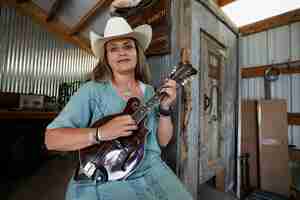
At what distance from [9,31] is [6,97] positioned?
1714 mm

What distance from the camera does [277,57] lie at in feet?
8.16

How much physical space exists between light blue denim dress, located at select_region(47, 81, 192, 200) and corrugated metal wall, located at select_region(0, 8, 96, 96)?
135 inches

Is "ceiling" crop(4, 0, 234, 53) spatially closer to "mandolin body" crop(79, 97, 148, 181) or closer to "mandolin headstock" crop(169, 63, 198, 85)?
"mandolin headstock" crop(169, 63, 198, 85)

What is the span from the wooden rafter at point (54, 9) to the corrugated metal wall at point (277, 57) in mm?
3329

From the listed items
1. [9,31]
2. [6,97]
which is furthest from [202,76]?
[9,31]

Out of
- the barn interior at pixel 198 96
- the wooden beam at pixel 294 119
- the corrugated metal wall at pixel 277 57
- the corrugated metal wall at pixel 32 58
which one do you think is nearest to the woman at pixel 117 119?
the barn interior at pixel 198 96

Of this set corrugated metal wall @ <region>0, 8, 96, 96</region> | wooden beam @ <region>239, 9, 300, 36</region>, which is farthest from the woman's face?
corrugated metal wall @ <region>0, 8, 96, 96</region>

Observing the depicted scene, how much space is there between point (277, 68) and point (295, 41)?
43cm

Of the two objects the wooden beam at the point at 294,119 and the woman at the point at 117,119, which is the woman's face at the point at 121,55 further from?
the wooden beam at the point at 294,119

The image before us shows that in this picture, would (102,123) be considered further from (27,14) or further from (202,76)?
(27,14)

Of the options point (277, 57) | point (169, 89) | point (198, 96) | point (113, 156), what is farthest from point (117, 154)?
point (277, 57)

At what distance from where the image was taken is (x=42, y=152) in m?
2.55

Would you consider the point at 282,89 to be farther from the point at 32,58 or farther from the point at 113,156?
the point at 32,58

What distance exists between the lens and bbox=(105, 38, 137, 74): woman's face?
82cm
